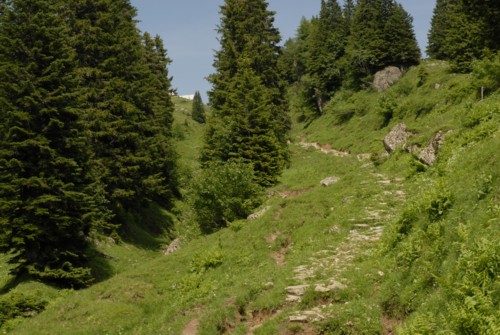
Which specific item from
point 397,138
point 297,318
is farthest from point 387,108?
point 297,318

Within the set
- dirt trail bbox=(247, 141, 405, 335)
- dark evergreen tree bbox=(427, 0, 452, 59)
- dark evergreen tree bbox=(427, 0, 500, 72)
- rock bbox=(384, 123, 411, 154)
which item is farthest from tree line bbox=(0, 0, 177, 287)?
dark evergreen tree bbox=(427, 0, 452, 59)

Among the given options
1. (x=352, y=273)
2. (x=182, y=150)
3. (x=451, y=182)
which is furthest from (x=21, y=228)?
(x=182, y=150)

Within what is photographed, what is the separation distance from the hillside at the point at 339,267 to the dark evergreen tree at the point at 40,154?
90.1 inches

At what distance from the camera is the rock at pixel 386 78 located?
62.0 m

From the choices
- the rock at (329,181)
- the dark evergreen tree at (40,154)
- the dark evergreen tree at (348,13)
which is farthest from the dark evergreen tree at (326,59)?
the dark evergreen tree at (40,154)

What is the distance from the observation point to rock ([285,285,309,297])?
13.5 metres

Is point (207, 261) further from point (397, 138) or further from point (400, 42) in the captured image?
point (400, 42)

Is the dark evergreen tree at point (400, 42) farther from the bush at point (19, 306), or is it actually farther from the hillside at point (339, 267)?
the bush at point (19, 306)

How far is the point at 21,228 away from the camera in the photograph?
2220 cm

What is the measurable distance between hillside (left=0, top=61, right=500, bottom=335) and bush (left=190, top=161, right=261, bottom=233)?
1.20 m

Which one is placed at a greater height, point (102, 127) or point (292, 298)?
point (102, 127)

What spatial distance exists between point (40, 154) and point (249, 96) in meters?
15.0

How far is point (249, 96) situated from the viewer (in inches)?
1244

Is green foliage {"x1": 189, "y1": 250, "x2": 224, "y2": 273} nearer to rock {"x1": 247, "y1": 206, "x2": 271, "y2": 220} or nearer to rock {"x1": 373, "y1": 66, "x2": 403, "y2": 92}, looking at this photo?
rock {"x1": 247, "y1": 206, "x2": 271, "y2": 220}
